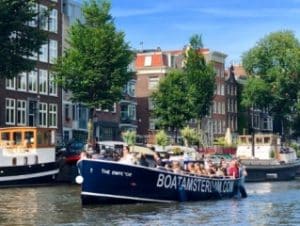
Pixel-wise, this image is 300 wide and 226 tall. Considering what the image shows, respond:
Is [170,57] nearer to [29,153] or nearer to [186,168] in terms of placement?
[29,153]

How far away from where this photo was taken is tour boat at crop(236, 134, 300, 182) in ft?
226

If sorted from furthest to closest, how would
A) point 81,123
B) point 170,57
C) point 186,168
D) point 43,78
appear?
point 170,57 < point 81,123 < point 43,78 < point 186,168

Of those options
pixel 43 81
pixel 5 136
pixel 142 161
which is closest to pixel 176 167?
pixel 142 161

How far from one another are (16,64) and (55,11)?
29153 millimetres

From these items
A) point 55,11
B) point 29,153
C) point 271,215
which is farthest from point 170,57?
point 271,215

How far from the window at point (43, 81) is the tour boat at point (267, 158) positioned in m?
19.7

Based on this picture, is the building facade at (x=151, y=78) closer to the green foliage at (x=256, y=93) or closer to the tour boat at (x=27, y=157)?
the green foliage at (x=256, y=93)

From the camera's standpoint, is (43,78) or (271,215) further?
(43,78)

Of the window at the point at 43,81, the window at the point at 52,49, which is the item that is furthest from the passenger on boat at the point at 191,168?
the window at the point at 52,49

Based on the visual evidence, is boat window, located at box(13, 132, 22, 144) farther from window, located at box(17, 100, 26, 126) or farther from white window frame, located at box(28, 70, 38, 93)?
white window frame, located at box(28, 70, 38, 93)

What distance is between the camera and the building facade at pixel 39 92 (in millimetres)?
69250

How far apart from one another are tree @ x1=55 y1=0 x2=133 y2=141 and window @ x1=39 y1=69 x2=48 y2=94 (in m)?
12.5

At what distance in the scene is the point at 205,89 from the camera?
268 ft

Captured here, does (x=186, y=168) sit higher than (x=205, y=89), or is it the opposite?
(x=205, y=89)
